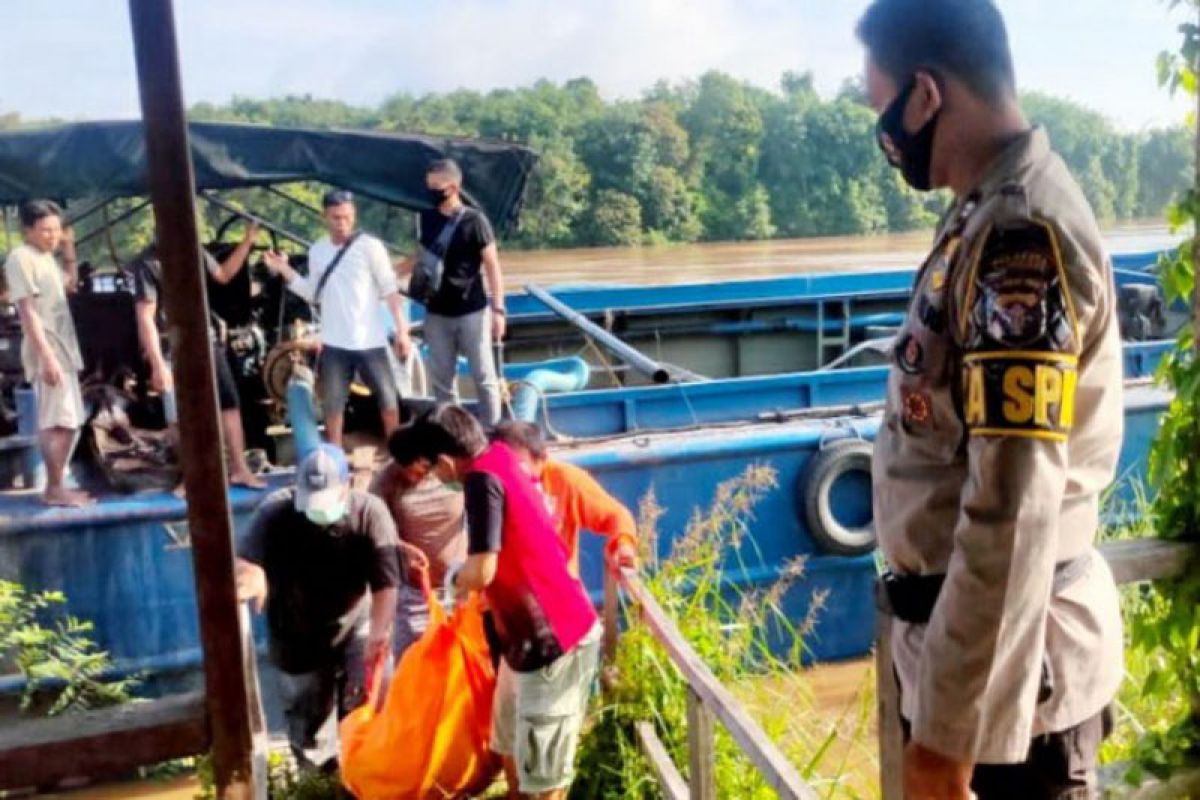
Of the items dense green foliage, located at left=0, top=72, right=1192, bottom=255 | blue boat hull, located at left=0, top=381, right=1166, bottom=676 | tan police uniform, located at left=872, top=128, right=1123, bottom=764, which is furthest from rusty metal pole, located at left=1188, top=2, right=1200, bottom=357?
dense green foliage, located at left=0, top=72, right=1192, bottom=255

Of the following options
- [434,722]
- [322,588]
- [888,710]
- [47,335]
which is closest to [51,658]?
[322,588]

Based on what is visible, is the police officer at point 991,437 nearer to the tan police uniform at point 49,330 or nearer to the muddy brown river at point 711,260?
the tan police uniform at point 49,330

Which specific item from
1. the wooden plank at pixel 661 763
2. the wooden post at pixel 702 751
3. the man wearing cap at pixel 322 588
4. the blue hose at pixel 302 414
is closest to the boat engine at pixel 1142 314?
the blue hose at pixel 302 414

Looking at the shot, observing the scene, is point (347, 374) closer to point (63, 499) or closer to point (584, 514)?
point (63, 499)

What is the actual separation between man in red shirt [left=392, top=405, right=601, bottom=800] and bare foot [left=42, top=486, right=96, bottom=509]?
2786 mm

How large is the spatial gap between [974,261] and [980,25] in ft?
1.11

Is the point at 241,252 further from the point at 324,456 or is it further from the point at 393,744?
the point at 393,744

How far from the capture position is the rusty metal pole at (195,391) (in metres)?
1.40

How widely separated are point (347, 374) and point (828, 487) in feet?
9.22

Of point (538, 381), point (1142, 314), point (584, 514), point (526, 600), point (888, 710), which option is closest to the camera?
point (888, 710)

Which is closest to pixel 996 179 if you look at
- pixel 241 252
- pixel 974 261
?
pixel 974 261

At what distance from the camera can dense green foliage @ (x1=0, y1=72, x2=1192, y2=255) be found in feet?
137

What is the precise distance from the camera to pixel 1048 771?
1.58 metres

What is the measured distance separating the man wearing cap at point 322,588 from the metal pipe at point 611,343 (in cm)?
315
